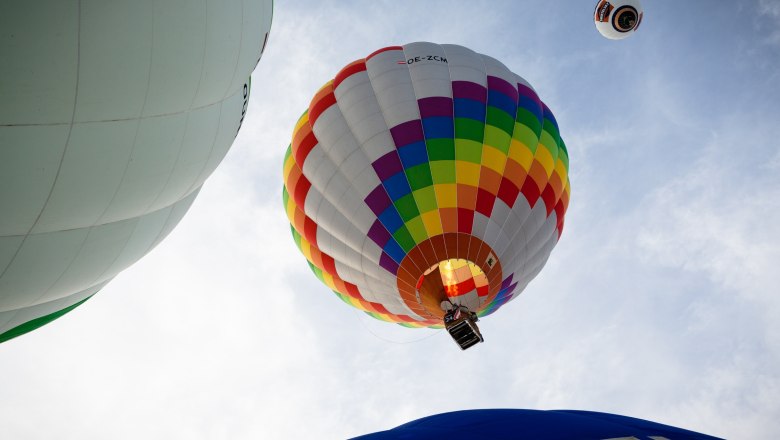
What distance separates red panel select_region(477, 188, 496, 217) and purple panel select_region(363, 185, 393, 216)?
135cm

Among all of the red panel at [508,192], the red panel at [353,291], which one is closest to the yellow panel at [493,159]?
the red panel at [508,192]

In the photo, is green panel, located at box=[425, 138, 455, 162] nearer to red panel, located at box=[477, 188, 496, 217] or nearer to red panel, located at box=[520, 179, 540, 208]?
red panel, located at box=[477, 188, 496, 217]

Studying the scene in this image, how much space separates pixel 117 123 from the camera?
2.75 meters

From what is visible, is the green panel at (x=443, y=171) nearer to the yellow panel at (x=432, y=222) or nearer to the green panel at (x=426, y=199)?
the green panel at (x=426, y=199)

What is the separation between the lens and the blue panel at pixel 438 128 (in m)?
7.80

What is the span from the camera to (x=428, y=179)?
7.71m

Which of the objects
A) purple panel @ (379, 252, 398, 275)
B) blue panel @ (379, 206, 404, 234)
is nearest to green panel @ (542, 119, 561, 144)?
blue panel @ (379, 206, 404, 234)

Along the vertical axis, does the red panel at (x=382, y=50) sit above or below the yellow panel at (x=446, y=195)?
above

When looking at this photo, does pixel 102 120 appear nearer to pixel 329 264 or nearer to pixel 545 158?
pixel 329 264

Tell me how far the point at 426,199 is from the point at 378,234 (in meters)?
0.92

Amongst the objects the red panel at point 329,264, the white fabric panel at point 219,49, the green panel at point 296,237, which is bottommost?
the white fabric panel at point 219,49

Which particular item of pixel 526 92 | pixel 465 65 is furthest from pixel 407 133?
pixel 526 92

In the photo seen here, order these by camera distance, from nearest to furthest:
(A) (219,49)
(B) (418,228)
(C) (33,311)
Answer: (A) (219,49)
(C) (33,311)
(B) (418,228)

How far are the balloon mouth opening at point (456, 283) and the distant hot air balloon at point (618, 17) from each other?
6.68 meters
